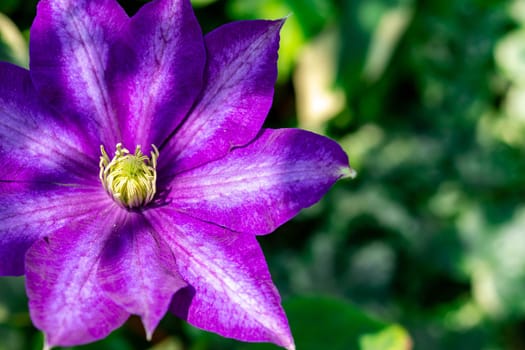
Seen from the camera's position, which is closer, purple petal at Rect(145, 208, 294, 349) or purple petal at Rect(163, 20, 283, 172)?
purple petal at Rect(145, 208, 294, 349)

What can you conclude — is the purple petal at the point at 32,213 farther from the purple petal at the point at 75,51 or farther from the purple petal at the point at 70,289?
the purple petal at the point at 75,51

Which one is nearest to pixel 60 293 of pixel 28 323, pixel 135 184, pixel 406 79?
pixel 135 184

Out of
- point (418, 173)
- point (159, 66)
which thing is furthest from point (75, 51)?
point (418, 173)

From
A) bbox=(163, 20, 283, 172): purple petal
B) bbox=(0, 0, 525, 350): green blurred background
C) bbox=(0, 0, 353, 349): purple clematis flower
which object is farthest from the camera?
bbox=(0, 0, 525, 350): green blurred background

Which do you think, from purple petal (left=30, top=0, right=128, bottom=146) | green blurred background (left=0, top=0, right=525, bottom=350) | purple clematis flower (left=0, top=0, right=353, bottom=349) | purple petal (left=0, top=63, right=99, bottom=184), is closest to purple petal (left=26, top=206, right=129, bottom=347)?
purple clematis flower (left=0, top=0, right=353, bottom=349)

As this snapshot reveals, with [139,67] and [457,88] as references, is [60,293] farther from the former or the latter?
[457,88]

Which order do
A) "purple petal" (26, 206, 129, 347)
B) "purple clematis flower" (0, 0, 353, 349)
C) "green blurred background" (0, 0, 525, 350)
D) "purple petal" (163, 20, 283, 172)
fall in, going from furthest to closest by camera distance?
1. "green blurred background" (0, 0, 525, 350)
2. "purple petal" (163, 20, 283, 172)
3. "purple clematis flower" (0, 0, 353, 349)
4. "purple petal" (26, 206, 129, 347)

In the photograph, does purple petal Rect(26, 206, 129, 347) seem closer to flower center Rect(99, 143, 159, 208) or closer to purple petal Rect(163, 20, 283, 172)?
flower center Rect(99, 143, 159, 208)

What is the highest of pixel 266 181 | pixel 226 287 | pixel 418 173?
pixel 266 181

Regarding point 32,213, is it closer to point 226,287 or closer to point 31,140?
point 31,140
